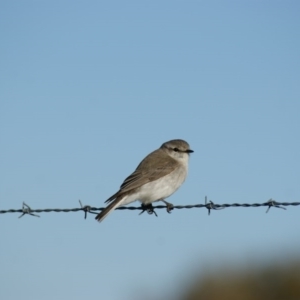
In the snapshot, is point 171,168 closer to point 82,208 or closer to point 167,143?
point 167,143

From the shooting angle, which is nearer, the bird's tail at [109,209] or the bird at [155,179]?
the bird's tail at [109,209]

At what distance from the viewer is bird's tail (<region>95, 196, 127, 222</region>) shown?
14.0 metres

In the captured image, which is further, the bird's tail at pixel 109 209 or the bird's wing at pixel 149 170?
the bird's wing at pixel 149 170

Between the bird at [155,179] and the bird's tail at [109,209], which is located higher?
the bird at [155,179]

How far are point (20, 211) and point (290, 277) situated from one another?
60.3 feet

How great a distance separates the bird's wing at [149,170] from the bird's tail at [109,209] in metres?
0.13

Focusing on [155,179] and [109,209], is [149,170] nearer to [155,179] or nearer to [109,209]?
[155,179]

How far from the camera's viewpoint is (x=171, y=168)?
1625cm

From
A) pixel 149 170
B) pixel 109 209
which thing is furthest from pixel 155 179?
pixel 109 209

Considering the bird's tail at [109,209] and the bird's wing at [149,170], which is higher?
the bird's wing at [149,170]

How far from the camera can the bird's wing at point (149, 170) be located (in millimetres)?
15438

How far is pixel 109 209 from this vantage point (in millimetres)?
14203

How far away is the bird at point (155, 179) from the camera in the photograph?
50.3 feet

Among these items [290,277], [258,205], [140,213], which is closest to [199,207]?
[258,205]
